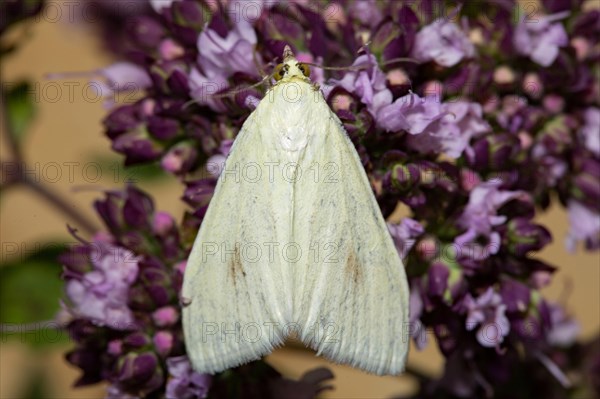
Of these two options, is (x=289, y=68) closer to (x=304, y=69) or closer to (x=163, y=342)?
(x=304, y=69)

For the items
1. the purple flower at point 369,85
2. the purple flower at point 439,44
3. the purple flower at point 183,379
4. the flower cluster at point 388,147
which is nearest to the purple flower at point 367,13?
the flower cluster at point 388,147

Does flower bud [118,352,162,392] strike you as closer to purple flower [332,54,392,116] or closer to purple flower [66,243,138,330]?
purple flower [66,243,138,330]

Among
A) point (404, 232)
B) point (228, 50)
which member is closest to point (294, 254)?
point (404, 232)

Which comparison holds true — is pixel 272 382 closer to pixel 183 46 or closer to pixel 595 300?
pixel 183 46

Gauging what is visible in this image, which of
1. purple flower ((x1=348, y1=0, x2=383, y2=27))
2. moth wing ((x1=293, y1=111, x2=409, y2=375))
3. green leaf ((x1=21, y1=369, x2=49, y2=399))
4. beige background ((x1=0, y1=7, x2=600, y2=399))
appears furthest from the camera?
beige background ((x1=0, y1=7, x2=600, y2=399))

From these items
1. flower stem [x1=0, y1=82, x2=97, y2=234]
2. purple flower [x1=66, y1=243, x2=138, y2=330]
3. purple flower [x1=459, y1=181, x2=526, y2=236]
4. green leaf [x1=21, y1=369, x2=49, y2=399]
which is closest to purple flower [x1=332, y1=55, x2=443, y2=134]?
purple flower [x1=459, y1=181, x2=526, y2=236]

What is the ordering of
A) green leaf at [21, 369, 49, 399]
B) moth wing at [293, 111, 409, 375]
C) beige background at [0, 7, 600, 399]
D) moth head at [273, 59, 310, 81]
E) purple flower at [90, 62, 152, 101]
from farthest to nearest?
beige background at [0, 7, 600, 399]
green leaf at [21, 369, 49, 399]
purple flower at [90, 62, 152, 101]
moth head at [273, 59, 310, 81]
moth wing at [293, 111, 409, 375]

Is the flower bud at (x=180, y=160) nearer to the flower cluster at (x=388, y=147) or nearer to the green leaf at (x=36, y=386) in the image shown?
the flower cluster at (x=388, y=147)
